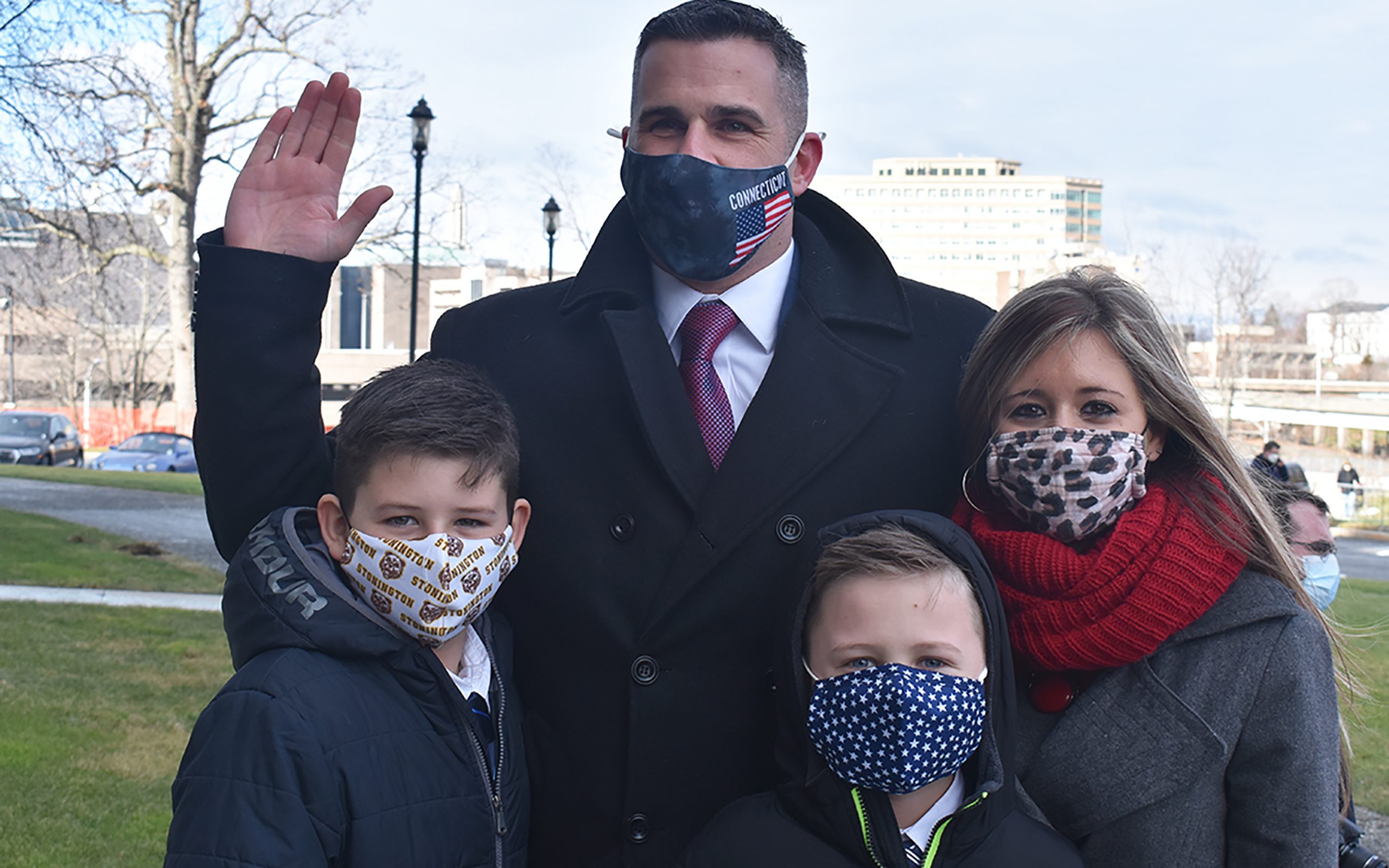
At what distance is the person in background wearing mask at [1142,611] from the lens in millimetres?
2395

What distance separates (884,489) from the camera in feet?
9.68

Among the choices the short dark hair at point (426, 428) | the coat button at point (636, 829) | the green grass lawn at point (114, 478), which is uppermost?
the short dark hair at point (426, 428)

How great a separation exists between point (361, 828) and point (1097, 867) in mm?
1474

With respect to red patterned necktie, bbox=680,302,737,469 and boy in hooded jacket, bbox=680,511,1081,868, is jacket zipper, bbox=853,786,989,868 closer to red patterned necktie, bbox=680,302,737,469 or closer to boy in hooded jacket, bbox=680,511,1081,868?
boy in hooded jacket, bbox=680,511,1081,868

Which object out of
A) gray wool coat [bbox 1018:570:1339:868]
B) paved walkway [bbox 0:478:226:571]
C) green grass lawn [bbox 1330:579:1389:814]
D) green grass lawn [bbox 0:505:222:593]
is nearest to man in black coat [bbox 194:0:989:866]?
gray wool coat [bbox 1018:570:1339:868]

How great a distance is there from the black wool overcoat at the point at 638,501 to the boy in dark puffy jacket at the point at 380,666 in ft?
0.53

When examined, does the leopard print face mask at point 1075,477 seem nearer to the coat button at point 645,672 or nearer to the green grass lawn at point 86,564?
the coat button at point 645,672

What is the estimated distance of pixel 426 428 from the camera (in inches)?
102

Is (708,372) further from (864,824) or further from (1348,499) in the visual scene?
(1348,499)

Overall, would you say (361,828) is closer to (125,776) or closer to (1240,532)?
(1240,532)

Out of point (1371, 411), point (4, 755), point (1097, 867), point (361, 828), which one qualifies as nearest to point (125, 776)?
point (4, 755)

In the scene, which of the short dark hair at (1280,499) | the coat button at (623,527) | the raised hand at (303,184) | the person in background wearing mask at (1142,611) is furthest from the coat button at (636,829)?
the short dark hair at (1280,499)

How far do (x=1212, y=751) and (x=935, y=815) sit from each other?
56cm

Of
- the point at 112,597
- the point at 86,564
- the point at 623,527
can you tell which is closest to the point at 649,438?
the point at 623,527
